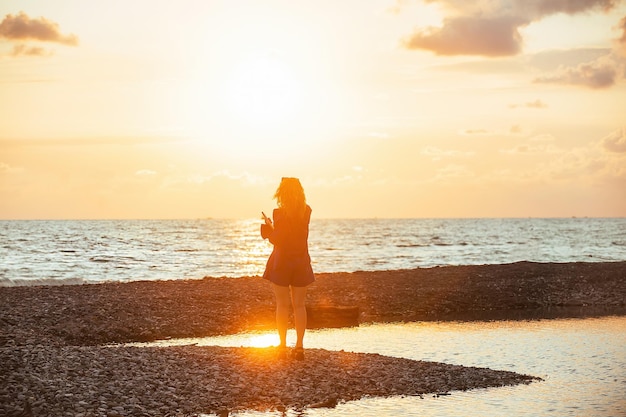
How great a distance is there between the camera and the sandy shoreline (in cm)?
1392

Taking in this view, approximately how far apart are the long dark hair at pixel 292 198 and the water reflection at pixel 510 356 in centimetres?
412

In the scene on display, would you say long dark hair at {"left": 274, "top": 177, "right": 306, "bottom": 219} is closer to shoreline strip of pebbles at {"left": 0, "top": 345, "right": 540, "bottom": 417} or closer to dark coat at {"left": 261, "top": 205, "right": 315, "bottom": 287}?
dark coat at {"left": 261, "top": 205, "right": 315, "bottom": 287}

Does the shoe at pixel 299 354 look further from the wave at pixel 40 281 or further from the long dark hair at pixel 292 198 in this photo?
the wave at pixel 40 281

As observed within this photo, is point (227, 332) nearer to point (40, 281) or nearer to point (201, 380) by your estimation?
point (201, 380)

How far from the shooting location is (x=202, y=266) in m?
60.9

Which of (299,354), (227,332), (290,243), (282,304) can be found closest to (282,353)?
(299,354)

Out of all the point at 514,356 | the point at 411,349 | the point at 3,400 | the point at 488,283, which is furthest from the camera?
the point at 488,283

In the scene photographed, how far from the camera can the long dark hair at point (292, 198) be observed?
52.6ft

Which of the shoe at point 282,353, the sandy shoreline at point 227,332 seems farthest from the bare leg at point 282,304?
the sandy shoreline at point 227,332

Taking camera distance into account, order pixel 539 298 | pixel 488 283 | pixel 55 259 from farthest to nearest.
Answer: pixel 55 259 → pixel 488 283 → pixel 539 298

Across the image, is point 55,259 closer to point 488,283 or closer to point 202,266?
point 202,266

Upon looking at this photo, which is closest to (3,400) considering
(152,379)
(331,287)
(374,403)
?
(152,379)

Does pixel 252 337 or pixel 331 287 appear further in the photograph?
pixel 331 287

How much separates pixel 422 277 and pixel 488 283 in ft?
11.9
